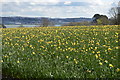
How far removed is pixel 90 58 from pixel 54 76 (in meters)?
1.72

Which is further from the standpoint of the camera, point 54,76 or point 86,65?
point 86,65

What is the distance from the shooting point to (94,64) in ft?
18.8

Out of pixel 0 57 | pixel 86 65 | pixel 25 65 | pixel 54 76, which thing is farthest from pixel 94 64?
pixel 0 57

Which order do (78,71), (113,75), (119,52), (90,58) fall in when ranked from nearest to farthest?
(113,75), (78,71), (90,58), (119,52)

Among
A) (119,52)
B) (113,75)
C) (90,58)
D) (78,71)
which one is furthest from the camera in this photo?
(119,52)

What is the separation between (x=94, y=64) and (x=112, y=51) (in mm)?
1626

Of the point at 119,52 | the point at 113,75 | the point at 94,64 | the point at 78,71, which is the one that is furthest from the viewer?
the point at 119,52

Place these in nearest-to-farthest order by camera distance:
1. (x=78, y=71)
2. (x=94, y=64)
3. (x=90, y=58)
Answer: (x=78, y=71), (x=94, y=64), (x=90, y=58)

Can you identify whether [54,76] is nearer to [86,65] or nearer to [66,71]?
[66,71]

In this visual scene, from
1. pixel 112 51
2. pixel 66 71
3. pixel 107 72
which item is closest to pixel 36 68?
pixel 66 71

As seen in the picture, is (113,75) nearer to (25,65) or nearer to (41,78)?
(41,78)

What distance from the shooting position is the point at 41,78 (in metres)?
5.15

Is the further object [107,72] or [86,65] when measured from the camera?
[86,65]

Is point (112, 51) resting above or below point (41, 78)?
above
